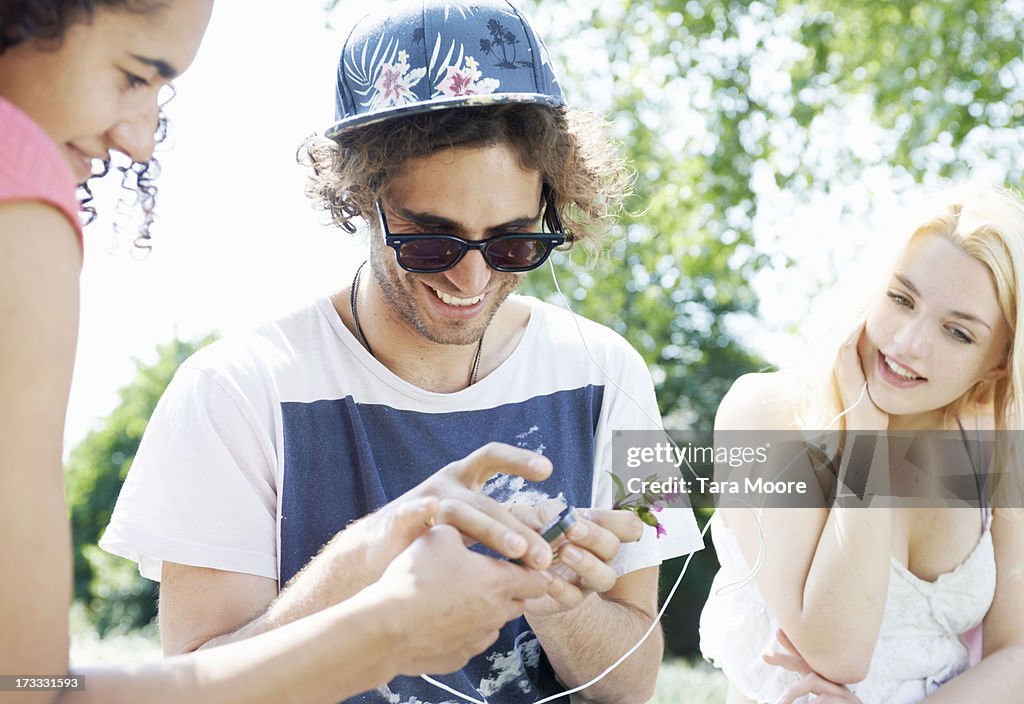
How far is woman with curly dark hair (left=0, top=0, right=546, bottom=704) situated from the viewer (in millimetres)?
1195

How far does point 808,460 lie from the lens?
10.1ft

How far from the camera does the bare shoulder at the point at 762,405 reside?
3154 mm

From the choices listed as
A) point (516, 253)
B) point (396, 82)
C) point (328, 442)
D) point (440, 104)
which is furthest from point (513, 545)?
point (396, 82)

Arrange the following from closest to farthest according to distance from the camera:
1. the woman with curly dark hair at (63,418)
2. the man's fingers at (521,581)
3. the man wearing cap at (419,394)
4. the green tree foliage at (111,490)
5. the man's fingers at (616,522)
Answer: the woman with curly dark hair at (63,418) < the man's fingers at (521,581) < the man's fingers at (616,522) < the man wearing cap at (419,394) < the green tree foliage at (111,490)

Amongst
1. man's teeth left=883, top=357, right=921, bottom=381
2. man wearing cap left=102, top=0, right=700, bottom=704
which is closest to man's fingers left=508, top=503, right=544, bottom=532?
man wearing cap left=102, top=0, right=700, bottom=704

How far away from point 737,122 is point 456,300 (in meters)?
6.64

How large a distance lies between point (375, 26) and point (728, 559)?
182cm

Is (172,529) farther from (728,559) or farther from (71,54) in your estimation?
(728,559)

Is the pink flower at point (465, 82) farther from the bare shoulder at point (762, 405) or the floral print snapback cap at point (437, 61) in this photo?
the bare shoulder at point (762, 405)

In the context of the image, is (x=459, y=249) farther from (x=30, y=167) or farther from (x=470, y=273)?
(x=30, y=167)

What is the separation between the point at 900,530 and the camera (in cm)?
313

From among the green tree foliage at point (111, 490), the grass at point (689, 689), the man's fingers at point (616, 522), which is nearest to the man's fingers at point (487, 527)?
the man's fingers at point (616, 522)

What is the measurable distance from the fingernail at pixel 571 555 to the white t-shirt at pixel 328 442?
1.75 ft

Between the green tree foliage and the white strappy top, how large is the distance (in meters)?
9.61
